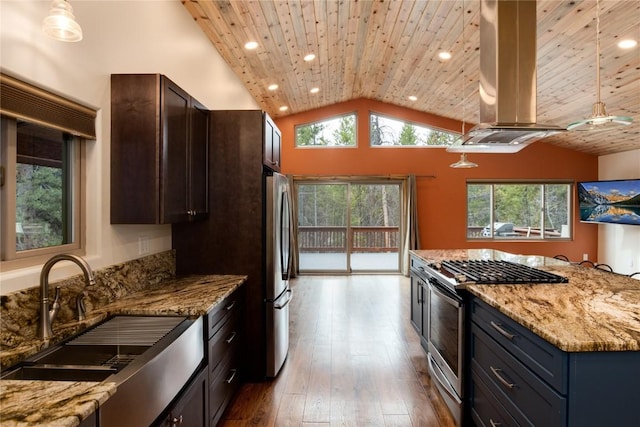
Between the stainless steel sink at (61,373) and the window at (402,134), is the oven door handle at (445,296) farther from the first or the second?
the window at (402,134)

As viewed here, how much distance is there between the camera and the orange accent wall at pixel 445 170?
6910 millimetres

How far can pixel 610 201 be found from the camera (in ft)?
19.9

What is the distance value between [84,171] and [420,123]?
636 cm

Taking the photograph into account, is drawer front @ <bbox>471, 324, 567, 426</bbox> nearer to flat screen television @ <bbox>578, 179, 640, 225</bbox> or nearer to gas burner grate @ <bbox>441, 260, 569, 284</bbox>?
gas burner grate @ <bbox>441, 260, 569, 284</bbox>

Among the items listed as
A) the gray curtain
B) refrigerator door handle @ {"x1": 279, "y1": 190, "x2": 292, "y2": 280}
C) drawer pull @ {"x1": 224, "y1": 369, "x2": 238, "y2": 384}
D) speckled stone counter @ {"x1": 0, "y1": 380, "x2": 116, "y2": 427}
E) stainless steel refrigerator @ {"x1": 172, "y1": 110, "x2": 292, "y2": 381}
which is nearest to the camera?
speckled stone counter @ {"x1": 0, "y1": 380, "x2": 116, "y2": 427}

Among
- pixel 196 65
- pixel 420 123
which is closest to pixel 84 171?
pixel 196 65

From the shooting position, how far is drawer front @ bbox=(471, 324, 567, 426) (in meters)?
1.35

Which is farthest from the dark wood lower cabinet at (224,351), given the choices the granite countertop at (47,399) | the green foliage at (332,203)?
the green foliage at (332,203)

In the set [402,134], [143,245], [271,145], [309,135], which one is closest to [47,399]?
[143,245]

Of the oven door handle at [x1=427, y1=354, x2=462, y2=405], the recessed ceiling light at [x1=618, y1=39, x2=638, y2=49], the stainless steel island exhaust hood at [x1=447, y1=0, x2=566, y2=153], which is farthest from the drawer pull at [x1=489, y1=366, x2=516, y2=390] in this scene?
the recessed ceiling light at [x1=618, y1=39, x2=638, y2=49]

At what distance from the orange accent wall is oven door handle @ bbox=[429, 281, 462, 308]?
448 cm

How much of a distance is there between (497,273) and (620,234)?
5.94 meters

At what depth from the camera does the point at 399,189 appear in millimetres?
7039

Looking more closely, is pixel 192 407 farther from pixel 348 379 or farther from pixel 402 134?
pixel 402 134
